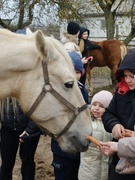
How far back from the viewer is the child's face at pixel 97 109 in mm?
2625

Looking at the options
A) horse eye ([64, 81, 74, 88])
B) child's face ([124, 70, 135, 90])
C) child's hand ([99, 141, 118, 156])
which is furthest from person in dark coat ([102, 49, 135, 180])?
horse eye ([64, 81, 74, 88])

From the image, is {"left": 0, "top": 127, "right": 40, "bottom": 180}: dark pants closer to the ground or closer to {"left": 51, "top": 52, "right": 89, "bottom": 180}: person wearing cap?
{"left": 51, "top": 52, "right": 89, "bottom": 180}: person wearing cap

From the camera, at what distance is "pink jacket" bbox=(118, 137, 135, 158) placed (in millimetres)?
1923

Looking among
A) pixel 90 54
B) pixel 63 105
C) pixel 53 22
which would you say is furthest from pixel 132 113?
pixel 53 22

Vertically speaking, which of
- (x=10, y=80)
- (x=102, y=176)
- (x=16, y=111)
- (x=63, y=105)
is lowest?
(x=102, y=176)

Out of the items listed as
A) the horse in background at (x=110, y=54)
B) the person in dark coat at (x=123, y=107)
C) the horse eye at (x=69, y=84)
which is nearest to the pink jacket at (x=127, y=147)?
the person in dark coat at (x=123, y=107)

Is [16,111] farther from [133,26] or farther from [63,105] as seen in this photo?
[133,26]

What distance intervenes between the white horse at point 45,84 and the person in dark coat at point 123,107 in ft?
0.82

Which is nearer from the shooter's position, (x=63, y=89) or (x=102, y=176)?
(x=63, y=89)

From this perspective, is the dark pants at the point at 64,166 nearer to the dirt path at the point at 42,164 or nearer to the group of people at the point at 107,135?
the group of people at the point at 107,135

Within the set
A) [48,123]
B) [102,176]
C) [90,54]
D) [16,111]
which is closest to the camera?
[48,123]

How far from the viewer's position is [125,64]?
2.13 meters

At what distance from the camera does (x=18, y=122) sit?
2971mm

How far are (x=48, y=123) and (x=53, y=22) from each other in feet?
39.4
